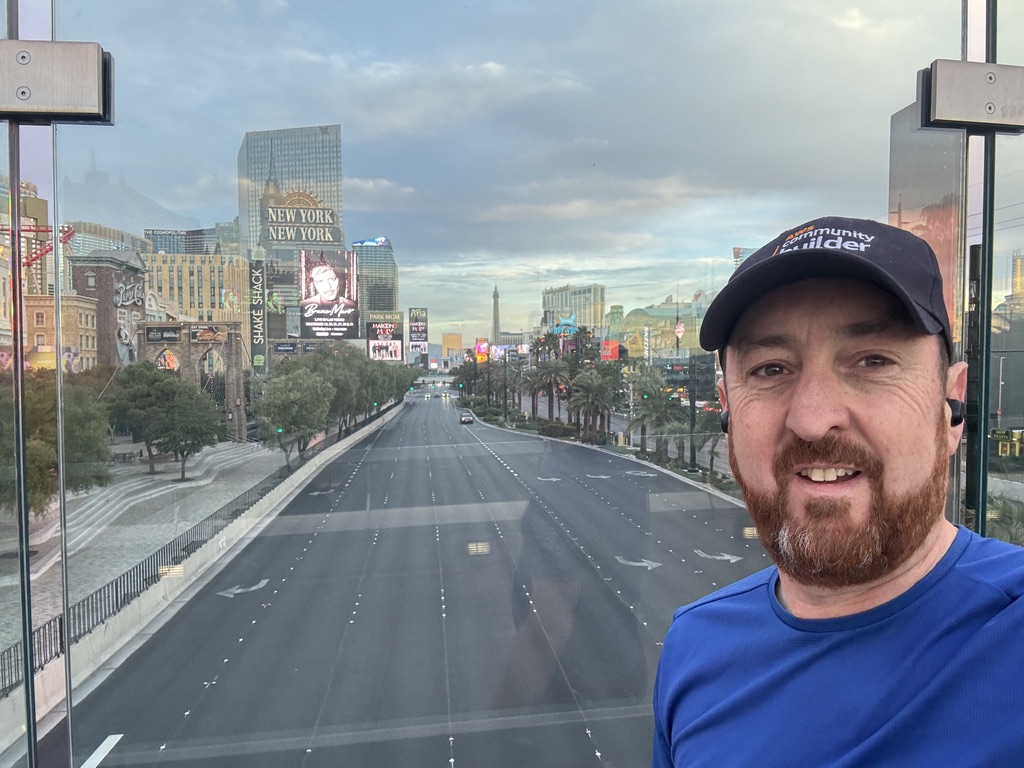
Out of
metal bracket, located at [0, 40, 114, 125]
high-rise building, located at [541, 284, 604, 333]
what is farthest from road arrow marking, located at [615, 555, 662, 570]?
metal bracket, located at [0, 40, 114, 125]

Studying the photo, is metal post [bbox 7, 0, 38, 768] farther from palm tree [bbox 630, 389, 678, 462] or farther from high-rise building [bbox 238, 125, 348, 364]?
palm tree [bbox 630, 389, 678, 462]

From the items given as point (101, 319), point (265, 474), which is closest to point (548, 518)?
point (265, 474)

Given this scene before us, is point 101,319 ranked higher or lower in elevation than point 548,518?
higher

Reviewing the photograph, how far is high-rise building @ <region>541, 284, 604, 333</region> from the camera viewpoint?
134 inches

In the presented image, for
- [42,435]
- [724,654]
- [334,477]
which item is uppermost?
[42,435]

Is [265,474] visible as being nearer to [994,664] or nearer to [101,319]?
[101,319]

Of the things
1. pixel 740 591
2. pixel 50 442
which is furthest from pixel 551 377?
pixel 740 591

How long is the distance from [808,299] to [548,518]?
2.60 m

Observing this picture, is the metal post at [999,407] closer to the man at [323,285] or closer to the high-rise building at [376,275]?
the high-rise building at [376,275]

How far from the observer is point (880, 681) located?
0.51 meters

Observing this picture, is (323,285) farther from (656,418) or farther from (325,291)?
(656,418)

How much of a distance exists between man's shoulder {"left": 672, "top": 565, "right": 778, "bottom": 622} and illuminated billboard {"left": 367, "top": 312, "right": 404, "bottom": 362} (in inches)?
118

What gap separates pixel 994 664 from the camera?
0.47 m

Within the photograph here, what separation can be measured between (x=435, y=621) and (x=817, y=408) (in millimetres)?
2423
